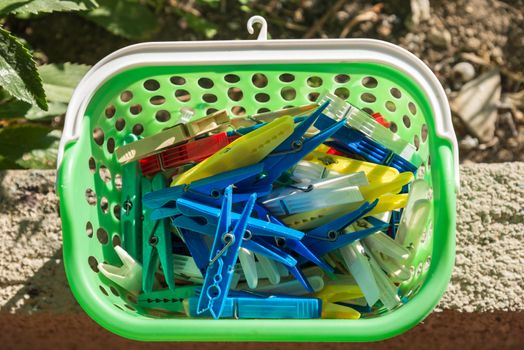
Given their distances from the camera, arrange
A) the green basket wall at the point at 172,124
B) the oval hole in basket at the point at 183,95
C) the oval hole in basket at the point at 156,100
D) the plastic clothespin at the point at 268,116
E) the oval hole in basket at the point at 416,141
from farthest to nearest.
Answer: the oval hole in basket at the point at 183,95 → the oval hole in basket at the point at 156,100 → the oval hole in basket at the point at 416,141 → the plastic clothespin at the point at 268,116 → the green basket wall at the point at 172,124

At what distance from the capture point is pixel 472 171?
137 cm

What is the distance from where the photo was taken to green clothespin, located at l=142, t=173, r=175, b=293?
1226mm

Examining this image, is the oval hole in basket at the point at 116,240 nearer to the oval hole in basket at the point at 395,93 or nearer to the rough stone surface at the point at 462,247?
the rough stone surface at the point at 462,247

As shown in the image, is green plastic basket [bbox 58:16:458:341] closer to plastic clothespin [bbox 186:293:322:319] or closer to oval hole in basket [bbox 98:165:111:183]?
oval hole in basket [bbox 98:165:111:183]

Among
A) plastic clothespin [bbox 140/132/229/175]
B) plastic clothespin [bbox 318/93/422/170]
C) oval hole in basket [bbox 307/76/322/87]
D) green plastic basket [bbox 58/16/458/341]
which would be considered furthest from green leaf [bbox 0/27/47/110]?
oval hole in basket [bbox 307/76/322/87]

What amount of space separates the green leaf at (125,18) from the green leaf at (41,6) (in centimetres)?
22

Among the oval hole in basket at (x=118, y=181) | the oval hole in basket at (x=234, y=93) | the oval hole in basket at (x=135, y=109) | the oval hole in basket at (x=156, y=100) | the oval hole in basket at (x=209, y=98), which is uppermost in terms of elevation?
the oval hole in basket at (x=135, y=109)

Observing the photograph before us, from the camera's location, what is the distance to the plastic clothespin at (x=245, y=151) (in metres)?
1.19

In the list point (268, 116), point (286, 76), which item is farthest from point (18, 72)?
point (286, 76)

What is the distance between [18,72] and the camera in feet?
4.01

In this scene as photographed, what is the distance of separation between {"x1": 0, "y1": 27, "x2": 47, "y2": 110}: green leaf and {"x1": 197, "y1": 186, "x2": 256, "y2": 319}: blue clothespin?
29cm

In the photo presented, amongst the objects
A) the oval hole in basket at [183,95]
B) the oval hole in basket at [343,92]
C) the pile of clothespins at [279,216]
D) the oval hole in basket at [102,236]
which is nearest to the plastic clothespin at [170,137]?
the pile of clothespins at [279,216]

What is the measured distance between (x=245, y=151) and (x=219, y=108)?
150 mm

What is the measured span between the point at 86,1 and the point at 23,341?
0.54 m
